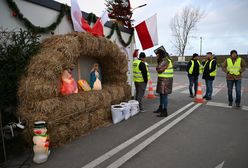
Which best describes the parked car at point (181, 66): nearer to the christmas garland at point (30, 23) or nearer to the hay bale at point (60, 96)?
the hay bale at point (60, 96)

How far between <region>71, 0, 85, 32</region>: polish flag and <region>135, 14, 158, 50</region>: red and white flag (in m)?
3.12

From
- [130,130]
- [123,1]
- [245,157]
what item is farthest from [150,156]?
[123,1]

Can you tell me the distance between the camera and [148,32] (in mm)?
7035

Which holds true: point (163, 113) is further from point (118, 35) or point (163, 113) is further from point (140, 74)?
point (118, 35)

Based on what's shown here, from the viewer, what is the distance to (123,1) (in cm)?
1374

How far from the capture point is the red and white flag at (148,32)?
6926mm

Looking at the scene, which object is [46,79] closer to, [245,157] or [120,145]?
[120,145]

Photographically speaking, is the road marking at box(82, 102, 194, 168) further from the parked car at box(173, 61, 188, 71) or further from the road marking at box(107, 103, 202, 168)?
the parked car at box(173, 61, 188, 71)

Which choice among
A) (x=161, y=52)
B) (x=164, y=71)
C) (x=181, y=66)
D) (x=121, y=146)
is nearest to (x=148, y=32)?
(x=161, y=52)

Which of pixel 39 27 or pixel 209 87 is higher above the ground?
pixel 39 27

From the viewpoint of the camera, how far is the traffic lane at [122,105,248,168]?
2922 millimetres

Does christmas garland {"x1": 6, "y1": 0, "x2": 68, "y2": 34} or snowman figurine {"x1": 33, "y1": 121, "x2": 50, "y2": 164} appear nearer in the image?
snowman figurine {"x1": 33, "y1": 121, "x2": 50, "y2": 164}

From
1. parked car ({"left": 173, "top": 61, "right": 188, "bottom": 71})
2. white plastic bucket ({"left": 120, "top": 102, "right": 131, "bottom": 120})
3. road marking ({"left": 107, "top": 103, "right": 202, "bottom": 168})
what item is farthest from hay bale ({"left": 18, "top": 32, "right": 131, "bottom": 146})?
parked car ({"left": 173, "top": 61, "right": 188, "bottom": 71})

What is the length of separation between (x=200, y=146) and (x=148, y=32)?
498 cm
